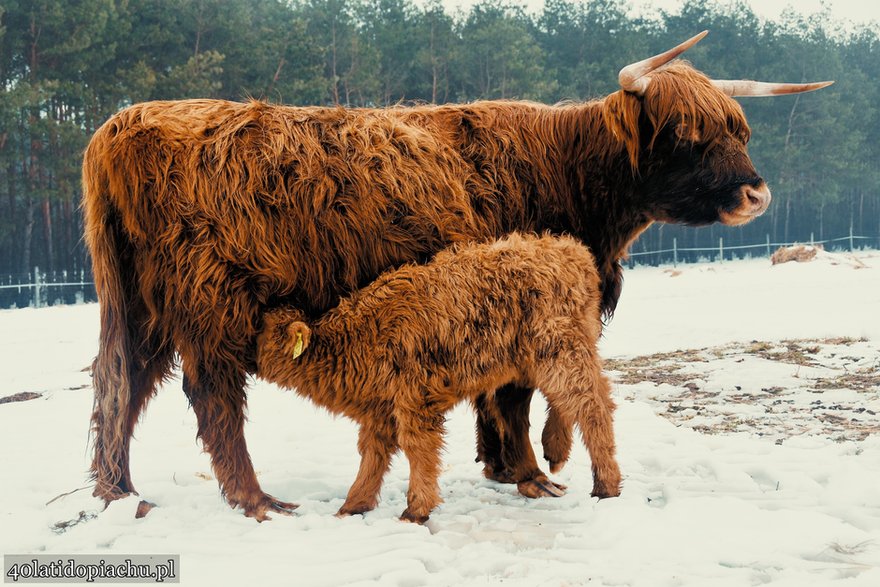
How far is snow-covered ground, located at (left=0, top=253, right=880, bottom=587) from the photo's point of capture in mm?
3240

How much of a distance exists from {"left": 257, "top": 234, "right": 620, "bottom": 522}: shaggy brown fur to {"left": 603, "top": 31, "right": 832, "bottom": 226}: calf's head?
0.92 meters

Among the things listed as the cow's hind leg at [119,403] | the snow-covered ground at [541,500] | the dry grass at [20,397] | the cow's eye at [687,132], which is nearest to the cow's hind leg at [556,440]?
the snow-covered ground at [541,500]

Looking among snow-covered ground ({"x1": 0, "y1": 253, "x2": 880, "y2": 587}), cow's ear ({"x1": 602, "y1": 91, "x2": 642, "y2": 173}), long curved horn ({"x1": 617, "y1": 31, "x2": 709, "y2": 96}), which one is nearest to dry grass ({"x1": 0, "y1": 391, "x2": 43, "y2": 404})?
snow-covered ground ({"x1": 0, "y1": 253, "x2": 880, "y2": 587})

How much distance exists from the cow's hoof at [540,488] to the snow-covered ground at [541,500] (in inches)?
2.7

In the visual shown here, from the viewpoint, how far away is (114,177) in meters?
3.85

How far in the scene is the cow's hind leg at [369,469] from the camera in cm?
396

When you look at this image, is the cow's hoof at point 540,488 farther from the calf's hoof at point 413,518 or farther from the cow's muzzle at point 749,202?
the cow's muzzle at point 749,202

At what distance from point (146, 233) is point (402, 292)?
1.22 m

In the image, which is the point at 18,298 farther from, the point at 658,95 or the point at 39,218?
the point at 658,95

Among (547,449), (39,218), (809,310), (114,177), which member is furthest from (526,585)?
(39,218)

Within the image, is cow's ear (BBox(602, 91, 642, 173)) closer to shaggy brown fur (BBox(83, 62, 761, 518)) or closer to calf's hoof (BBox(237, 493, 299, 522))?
shaggy brown fur (BBox(83, 62, 761, 518))

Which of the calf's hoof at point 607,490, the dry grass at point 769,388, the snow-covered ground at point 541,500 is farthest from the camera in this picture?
the dry grass at point 769,388

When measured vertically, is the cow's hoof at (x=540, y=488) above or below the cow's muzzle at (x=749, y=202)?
below

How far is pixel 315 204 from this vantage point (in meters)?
3.99
